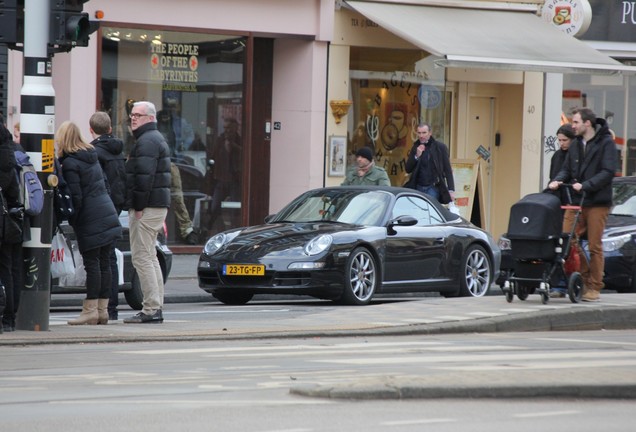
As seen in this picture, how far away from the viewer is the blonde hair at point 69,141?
1335 centimetres

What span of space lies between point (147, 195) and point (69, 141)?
838mm

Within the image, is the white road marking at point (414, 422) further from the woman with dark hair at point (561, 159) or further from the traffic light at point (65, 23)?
the woman with dark hair at point (561, 159)

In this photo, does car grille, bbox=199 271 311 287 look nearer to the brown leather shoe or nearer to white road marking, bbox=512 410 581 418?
the brown leather shoe

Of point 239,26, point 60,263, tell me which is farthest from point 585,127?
point 239,26

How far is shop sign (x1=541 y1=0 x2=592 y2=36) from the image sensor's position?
28.3 metres

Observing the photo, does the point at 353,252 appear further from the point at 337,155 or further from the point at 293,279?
the point at 337,155

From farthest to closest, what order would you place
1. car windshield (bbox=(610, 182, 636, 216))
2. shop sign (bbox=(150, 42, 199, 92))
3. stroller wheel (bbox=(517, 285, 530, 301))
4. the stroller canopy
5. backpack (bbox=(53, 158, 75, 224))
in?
1. shop sign (bbox=(150, 42, 199, 92))
2. car windshield (bbox=(610, 182, 636, 216))
3. stroller wheel (bbox=(517, 285, 530, 301))
4. the stroller canopy
5. backpack (bbox=(53, 158, 75, 224))

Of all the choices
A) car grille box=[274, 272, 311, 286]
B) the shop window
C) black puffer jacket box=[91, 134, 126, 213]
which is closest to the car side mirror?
car grille box=[274, 272, 311, 286]

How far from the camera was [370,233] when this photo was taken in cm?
1728

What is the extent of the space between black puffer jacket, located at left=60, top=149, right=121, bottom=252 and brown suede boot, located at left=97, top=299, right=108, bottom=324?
1.80ft

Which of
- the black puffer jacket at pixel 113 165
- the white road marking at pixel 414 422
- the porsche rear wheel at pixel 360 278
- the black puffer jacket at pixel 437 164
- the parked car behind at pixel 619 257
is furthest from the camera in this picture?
the black puffer jacket at pixel 437 164

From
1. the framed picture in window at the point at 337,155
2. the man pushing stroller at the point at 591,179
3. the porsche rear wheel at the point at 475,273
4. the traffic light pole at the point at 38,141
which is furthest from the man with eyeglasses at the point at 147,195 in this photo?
the framed picture in window at the point at 337,155

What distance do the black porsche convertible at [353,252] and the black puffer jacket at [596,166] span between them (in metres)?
2.44

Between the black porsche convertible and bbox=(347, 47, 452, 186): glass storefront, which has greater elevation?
bbox=(347, 47, 452, 186): glass storefront
